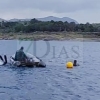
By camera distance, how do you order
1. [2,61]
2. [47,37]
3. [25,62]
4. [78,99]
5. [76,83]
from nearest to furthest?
[78,99] → [76,83] → [25,62] → [2,61] → [47,37]

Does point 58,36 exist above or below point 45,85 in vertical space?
below

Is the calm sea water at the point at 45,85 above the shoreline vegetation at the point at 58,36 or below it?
above

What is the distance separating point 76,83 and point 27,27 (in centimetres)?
15119

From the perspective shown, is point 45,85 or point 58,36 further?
point 58,36

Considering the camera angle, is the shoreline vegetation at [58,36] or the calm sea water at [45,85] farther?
the shoreline vegetation at [58,36]

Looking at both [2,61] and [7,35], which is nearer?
[2,61]

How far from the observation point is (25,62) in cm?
4291

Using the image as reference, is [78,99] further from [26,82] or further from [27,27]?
[27,27]

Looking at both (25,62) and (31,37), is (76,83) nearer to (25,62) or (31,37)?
(25,62)

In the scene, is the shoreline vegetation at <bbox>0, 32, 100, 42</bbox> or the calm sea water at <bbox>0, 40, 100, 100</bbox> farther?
the shoreline vegetation at <bbox>0, 32, 100, 42</bbox>

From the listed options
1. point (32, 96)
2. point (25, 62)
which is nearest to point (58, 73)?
point (25, 62)

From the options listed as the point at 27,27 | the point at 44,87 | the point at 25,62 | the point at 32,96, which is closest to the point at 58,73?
the point at 25,62

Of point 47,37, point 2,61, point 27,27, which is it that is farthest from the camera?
point 27,27

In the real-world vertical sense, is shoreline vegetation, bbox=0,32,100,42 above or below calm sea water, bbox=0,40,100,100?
below
